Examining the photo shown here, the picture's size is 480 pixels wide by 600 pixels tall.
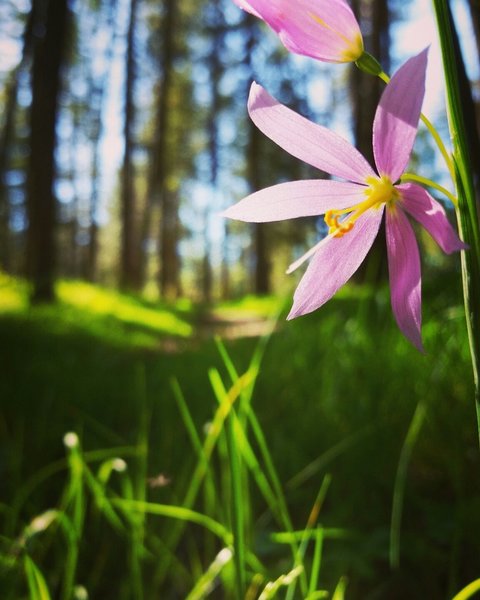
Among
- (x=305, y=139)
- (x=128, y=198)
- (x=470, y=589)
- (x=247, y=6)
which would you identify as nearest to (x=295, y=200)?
(x=305, y=139)

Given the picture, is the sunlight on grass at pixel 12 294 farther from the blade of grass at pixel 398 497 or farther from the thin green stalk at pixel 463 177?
the thin green stalk at pixel 463 177

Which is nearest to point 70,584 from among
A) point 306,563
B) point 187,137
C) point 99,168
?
point 306,563

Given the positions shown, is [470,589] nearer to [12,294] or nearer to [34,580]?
[34,580]

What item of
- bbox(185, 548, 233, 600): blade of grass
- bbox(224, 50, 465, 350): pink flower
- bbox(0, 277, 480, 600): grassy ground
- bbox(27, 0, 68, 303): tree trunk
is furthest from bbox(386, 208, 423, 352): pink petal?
bbox(27, 0, 68, 303): tree trunk

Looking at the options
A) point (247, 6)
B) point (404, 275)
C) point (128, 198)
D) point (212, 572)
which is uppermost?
point (128, 198)

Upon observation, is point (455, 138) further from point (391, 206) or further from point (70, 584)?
point (70, 584)
